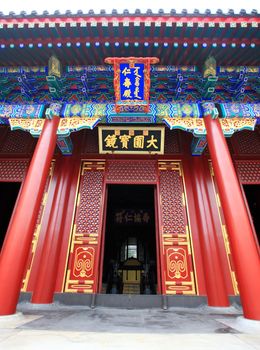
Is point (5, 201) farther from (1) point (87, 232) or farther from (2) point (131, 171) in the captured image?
(2) point (131, 171)

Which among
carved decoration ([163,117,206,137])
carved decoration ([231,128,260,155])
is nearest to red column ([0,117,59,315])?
carved decoration ([163,117,206,137])

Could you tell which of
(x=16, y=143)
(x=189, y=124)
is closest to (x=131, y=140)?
(x=189, y=124)

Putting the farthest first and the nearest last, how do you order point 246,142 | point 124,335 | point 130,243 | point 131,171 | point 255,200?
1. point 130,243
2. point 255,200
3. point 246,142
4. point 131,171
5. point 124,335

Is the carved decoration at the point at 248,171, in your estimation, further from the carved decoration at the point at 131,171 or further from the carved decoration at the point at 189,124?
the carved decoration at the point at 131,171

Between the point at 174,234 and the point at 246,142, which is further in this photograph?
the point at 246,142

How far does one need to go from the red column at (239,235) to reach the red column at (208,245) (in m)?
1.39

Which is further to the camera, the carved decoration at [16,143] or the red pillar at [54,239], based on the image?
the carved decoration at [16,143]

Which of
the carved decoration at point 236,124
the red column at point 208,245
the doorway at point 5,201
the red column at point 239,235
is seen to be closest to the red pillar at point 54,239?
the red column at point 208,245

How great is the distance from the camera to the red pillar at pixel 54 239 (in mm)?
4129

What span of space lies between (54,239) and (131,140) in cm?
279

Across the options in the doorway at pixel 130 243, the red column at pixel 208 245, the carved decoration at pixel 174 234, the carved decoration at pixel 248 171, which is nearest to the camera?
the red column at pixel 208 245

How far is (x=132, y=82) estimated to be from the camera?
4.34 m

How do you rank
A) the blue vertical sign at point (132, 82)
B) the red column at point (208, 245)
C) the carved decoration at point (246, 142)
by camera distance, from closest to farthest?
the red column at point (208, 245) → the blue vertical sign at point (132, 82) → the carved decoration at point (246, 142)

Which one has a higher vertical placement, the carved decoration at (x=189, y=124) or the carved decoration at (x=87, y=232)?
the carved decoration at (x=189, y=124)
